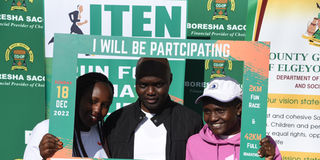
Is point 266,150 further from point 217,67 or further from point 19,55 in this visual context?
point 19,55

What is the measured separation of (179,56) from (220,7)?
1207mm

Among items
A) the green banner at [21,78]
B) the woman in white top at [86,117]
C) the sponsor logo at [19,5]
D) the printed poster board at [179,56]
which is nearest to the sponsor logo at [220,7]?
the printed poster board at [179,56]

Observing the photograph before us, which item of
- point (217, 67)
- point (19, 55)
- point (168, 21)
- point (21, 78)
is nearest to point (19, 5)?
point (19, 55)

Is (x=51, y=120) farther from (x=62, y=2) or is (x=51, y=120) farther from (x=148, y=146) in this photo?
(x=62, y=2)

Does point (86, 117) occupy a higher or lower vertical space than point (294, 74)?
lower

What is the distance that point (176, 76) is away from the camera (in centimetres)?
364

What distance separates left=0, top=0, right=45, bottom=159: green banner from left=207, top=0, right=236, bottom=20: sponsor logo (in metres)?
1.73

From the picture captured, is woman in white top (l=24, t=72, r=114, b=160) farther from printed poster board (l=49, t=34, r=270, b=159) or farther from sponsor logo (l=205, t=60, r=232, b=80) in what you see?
sponsor logo (l=205, t=60, r=232, b=80)

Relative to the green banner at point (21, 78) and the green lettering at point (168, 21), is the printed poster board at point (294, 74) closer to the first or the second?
the green lettering at point (168, 21)

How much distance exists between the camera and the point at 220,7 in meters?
3.69

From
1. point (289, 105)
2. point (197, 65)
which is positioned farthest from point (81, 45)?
point (289, 105)

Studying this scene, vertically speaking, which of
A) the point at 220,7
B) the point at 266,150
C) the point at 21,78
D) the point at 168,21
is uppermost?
the point at 220,7

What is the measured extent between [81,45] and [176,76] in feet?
3.96

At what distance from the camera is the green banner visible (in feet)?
12.5
